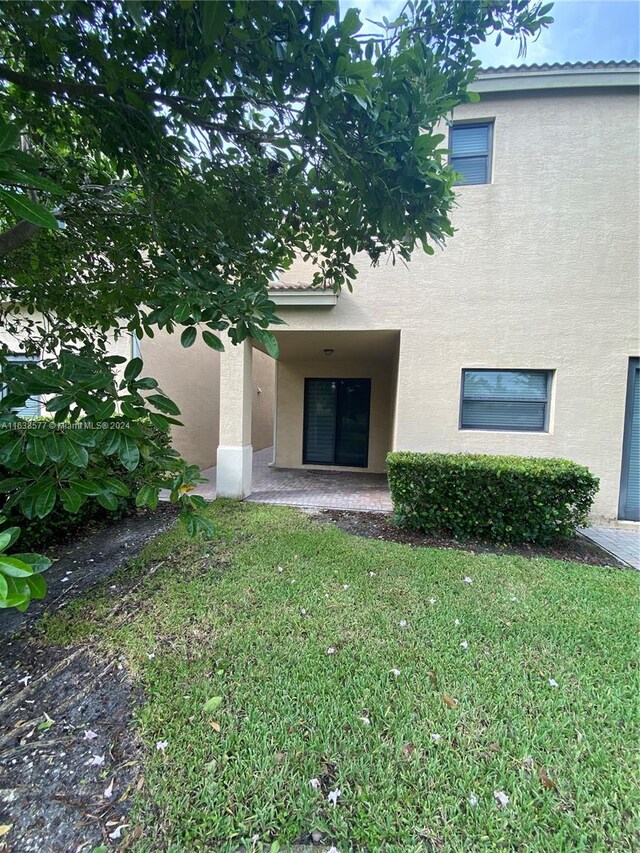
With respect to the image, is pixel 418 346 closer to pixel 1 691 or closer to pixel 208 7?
pixel 208 7

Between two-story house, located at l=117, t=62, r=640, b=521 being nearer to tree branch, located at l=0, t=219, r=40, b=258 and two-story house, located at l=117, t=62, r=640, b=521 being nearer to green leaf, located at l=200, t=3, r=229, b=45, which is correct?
tree branch, located at l=0, t=219, r=40, b=258

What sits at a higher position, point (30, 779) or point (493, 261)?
point (493, 261)

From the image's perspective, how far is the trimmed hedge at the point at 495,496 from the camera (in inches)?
180

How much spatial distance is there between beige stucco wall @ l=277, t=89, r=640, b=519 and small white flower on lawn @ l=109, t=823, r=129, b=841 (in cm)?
546

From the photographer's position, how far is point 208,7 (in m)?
1.31

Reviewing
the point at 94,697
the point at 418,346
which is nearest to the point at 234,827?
the point at 94,697

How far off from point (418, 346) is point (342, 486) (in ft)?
12.1

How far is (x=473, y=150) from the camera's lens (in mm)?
5844

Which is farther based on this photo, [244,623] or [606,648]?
[244,623]

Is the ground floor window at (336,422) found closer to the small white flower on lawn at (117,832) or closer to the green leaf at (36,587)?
the small white flower on lawn at (117,832)

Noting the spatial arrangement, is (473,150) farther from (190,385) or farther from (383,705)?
(383,705)

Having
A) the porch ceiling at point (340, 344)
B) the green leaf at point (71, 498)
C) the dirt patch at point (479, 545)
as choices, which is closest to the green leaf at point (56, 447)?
the green leaf at point (71, 498)

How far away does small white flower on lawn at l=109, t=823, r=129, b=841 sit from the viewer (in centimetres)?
141

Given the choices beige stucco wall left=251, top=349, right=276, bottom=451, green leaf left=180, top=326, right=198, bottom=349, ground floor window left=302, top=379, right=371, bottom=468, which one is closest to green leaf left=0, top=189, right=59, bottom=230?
green leaf left=180, top=326, right=198, bottom=349
